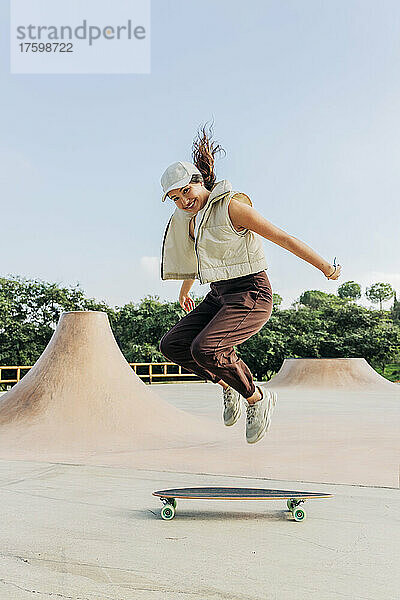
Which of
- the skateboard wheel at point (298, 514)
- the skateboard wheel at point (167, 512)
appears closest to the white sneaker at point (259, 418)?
the skateboard wheel at point (298, 514)

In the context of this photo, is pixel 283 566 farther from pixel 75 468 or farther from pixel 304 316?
pixel 304 316

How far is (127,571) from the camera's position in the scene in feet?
8.59

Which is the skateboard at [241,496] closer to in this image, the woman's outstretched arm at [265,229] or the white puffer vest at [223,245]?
the white puffer vest at [223,245]

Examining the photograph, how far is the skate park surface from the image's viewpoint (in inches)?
99.8

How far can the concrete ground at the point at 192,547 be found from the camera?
2418 mm

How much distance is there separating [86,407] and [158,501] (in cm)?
370

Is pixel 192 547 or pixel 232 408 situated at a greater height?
pixel 232 408

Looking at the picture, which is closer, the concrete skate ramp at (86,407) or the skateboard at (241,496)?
the skateboard at (241,496)

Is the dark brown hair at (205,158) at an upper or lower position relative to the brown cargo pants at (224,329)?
upper

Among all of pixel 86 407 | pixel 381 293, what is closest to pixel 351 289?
pixel 381 293

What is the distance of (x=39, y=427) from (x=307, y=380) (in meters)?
13.5

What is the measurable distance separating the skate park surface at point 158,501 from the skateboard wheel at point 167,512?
0.06 metres

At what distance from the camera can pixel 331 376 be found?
1945 centimetres

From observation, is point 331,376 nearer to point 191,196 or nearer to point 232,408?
point 232,408
